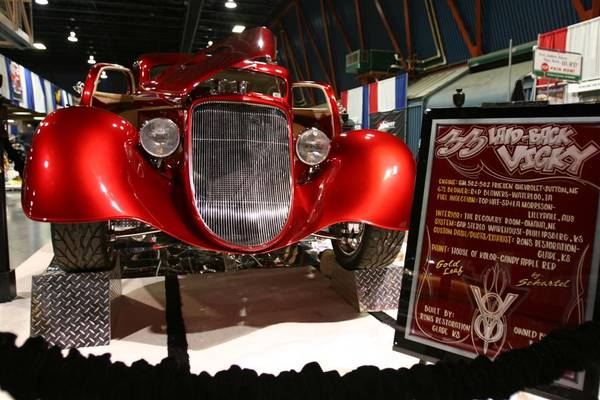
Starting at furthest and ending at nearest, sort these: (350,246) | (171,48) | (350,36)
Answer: (171,48) → (350,36) → (350,246)

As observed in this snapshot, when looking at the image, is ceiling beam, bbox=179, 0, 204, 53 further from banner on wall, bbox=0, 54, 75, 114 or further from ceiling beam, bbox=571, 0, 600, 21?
ceiling beam, bbox=571, 0, 600, 21

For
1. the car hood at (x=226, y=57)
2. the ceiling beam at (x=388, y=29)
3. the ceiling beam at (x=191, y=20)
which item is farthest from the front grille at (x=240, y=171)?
the ceiling beam at (x=191, y=20)

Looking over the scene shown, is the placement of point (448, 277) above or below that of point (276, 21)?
below

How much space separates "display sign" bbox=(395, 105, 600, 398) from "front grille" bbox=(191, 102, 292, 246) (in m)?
0.90

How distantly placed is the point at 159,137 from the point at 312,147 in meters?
0.80

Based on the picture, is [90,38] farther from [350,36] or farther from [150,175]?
[150,175]

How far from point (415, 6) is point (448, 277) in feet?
35.5

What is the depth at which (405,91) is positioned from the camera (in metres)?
9.79

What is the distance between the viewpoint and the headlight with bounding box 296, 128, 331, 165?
2.44m

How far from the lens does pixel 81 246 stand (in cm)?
202

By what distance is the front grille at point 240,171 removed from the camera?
210 cm

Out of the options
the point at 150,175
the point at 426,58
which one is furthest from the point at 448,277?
the point at 426,58

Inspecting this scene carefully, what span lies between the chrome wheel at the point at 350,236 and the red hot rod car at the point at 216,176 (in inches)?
1.9

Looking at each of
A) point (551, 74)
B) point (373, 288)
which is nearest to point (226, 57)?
point (373, 288)
